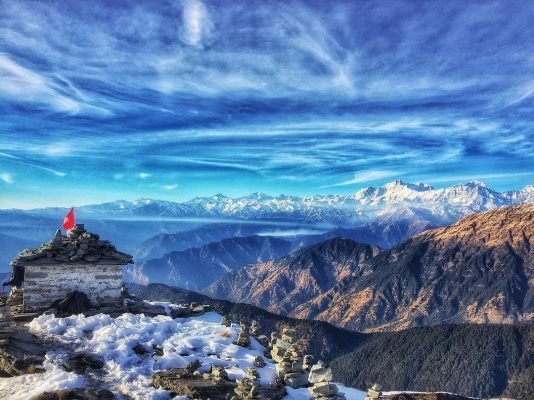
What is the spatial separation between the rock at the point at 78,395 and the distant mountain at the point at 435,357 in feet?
355

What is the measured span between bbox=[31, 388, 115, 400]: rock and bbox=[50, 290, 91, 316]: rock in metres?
9.71

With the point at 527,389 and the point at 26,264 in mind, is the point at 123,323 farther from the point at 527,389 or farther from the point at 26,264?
the point at 527,389

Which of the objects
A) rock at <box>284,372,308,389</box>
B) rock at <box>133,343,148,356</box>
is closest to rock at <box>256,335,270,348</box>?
rock at <box>284,372,308,389</box>

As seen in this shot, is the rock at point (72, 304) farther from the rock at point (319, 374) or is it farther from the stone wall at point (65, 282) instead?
the rock at point (319, 374)

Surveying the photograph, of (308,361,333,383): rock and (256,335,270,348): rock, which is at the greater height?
(256,335,270,348): rock

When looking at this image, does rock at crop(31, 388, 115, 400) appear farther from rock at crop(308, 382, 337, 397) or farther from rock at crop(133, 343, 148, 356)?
rock at crop(308, 382, 337, 397)

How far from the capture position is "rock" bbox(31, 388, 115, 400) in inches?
792

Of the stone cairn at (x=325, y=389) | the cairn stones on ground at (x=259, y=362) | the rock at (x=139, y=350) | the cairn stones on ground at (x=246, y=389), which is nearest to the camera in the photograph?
the cairn stones on ground at (x=246, y=389)

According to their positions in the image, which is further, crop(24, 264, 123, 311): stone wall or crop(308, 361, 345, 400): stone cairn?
crop(24, 264, 123, 311): stone wall

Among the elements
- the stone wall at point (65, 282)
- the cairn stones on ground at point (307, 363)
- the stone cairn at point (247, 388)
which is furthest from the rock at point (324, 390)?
the stone wall at point (65, 282)

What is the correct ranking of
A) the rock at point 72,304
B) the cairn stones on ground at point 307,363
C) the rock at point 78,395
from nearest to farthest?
the rock at point 78,395
the cairn stones on ground at point 307,363
the rock at point 72,304

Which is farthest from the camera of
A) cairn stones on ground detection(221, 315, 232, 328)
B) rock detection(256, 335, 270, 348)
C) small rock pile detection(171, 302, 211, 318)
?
small rock pile detection(171, 302, 211, 318)

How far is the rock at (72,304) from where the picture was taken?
98.9ft

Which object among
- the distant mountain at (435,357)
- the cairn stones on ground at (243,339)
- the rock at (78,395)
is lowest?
the distant mountain at (435,357)
